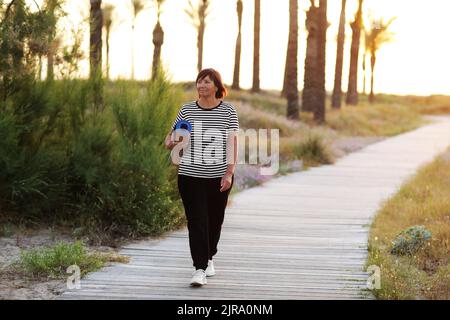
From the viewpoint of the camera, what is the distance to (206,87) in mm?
6414

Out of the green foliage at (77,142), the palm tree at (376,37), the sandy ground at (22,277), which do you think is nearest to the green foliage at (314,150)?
the green foliage at (77,142)

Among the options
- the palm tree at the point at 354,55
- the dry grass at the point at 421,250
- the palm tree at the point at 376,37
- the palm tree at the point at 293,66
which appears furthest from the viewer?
the palm tree at the point at 376,37

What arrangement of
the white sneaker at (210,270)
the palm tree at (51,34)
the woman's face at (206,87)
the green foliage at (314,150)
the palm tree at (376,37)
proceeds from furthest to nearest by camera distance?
the palm tree at (376,37) → the green foliage at (314,150) → the palm tree at (51,34) → the white sneaker at (210,270) → the woman's face at (206,87)

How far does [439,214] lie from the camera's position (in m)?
10.5

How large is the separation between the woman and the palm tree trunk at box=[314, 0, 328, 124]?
2370 cm

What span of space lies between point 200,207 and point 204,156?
44 centimetres

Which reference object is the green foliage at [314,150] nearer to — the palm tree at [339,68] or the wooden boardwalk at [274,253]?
the wooden boardwalk at [274,253]

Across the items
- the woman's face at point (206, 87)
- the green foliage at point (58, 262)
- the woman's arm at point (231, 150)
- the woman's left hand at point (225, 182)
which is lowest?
the green foliage at point (58, 262)

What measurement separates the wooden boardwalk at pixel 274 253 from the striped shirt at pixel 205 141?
3.40 feet

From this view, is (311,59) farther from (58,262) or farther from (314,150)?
(58,262)

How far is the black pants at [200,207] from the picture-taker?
21.3 feet

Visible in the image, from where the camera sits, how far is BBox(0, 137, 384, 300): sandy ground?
6.45m
